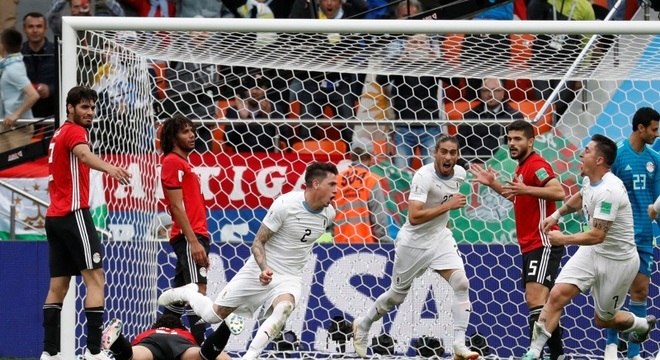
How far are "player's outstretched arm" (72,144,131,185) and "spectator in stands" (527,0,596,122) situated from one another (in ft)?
13.6

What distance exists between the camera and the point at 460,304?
1136 cm

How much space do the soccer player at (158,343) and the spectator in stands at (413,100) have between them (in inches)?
124

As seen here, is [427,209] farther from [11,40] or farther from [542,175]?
[11,40]

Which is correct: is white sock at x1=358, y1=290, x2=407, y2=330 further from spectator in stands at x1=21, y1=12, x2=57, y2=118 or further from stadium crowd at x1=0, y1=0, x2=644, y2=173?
→ spectator in stands at x1=21, y1=12, x2=57, y2=118

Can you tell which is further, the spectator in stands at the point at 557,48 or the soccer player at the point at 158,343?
the spectator in stands at the point at 557,48

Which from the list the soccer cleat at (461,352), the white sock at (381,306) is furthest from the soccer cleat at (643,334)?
the white sock at (381,306)

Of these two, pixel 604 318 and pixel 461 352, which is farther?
pixel 461 352

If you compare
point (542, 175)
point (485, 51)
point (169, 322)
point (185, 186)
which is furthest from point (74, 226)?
point (485, 51)

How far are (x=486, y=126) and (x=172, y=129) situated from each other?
3.24 metres

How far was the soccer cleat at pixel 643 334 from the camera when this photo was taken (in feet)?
37.0

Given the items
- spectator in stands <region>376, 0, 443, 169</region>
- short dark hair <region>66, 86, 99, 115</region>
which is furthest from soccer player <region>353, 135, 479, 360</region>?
short dark hair <region>66, 86, 99, 115</region>

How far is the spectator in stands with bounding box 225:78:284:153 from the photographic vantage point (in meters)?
13.2

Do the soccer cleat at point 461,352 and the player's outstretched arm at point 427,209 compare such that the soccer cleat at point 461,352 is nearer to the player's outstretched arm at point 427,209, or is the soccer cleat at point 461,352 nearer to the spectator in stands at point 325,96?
the player's outstretched arm at point 427,209

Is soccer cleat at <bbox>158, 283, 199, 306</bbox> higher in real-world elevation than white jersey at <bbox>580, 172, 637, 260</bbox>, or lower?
lower
